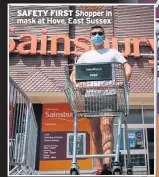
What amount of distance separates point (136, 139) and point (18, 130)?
2.12m

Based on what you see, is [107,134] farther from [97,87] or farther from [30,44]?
[30,44]

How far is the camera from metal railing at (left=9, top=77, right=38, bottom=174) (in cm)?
351

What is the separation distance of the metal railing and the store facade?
3.71 feet

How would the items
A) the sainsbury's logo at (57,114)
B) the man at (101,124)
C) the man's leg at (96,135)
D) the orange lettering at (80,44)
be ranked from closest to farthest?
1. the man at (101,124)
2. the man's leg at (96,135)
3. the orange lettering at (80,44)
4. the sainsbury's logo at (57,114)

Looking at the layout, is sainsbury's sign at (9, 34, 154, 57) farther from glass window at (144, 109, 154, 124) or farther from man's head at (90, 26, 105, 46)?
man's head at (90, 26, 105, 46)

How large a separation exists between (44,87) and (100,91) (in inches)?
107

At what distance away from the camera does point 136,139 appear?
17.4 feet

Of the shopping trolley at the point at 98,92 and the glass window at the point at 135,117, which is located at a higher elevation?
the shopping trolley at the point at 98,92

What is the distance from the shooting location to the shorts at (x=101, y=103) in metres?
3.17

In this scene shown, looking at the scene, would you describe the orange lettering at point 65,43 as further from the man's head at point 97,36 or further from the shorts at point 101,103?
the shorts at point 101,103

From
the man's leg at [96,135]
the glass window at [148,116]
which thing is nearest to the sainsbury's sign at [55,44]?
the glass window at [148,116]

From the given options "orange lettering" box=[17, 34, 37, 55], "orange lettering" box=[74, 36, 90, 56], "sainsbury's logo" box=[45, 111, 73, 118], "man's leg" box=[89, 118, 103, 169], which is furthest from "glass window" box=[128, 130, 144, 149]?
A: "man's leg" box=[89, 118, 103, 169]

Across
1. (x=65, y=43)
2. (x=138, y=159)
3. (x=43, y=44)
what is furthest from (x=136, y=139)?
(x=43, y=44)

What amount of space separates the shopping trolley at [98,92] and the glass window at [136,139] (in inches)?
82.4
